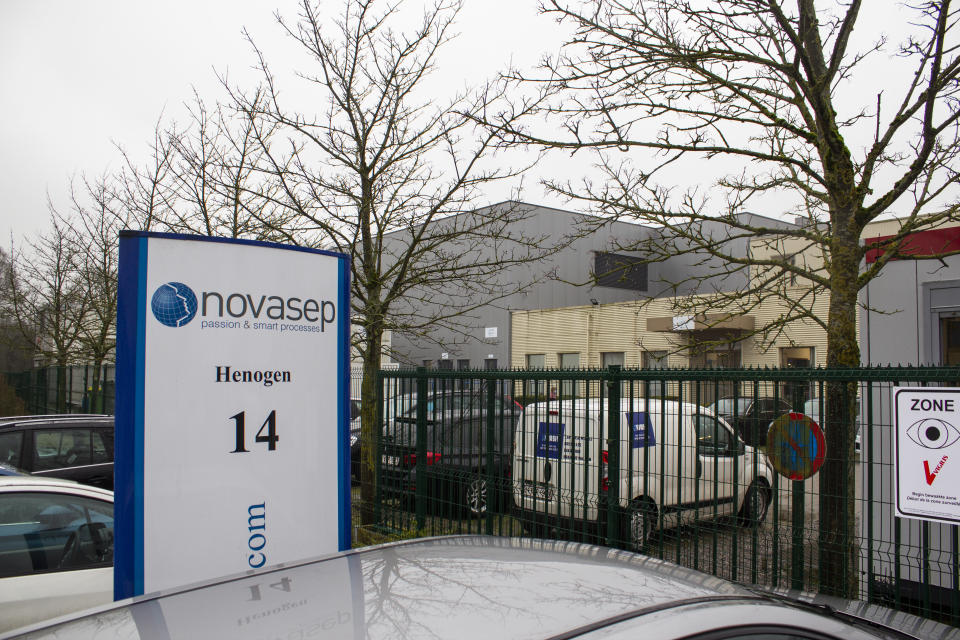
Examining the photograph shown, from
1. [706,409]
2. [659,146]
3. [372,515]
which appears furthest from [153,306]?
[372,515]

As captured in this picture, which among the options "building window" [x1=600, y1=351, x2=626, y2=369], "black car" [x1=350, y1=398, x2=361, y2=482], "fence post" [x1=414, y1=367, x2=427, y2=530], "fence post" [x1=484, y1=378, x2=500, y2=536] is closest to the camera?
"fence post" [x1=484, y1=378, x2=500, y2=536]

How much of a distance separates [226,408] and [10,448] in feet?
19.5

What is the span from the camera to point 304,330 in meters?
3.82

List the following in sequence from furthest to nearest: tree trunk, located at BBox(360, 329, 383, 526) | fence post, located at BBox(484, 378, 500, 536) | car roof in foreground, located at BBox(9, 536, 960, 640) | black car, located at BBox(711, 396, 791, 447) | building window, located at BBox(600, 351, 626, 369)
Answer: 1. building window, located at BBox(600, 351, 626, 369)
2. tree trunk, located at BBox(360, 329, 383, 526)
3. fence post, located at BBox(484, 378, 500, 536)
4. black car, located at BBox(711, 396, 791, 447)
5. car roof in foreground, located at BBox(9, 536, 960, 640)

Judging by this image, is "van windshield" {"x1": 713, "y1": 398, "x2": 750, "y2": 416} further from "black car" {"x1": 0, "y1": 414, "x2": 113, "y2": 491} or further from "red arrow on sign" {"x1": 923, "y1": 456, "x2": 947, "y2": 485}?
"black car" {"x1": 0, "y1": 414, "x2": 113, "y2": 491}

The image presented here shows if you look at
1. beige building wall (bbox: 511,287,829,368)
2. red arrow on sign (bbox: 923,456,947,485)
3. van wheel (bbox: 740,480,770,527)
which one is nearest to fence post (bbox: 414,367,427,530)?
van wheel (bbox: 740,480,770,527)

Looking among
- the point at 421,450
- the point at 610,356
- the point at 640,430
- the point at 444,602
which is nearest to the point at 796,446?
the point at 640,430

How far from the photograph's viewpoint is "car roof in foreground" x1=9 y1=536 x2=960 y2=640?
187cm

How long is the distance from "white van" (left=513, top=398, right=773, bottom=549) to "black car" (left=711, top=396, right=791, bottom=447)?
59 millimetres

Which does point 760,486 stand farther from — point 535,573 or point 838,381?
Result: point 535,573

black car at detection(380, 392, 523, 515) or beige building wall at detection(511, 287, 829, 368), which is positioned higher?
beige building wall at detection(511, 287, 829, 368)

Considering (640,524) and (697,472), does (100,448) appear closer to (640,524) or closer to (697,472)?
(640,524)

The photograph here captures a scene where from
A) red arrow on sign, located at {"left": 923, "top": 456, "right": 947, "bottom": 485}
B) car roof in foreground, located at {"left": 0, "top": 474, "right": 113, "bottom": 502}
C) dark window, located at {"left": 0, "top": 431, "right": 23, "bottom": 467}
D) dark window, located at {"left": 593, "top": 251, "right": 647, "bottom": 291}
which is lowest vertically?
dark window, located at {"left": 0, "top": 431, "right": 23, "bottom": 467}

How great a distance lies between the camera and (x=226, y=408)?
352cm
